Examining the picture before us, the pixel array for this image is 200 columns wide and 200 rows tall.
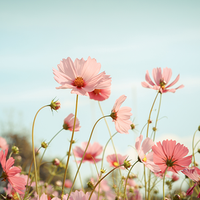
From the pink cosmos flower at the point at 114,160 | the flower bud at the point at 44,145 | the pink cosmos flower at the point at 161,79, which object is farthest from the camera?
the pink cosmos flower at the point at 114,160

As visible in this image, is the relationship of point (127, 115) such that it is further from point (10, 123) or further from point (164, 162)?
point (10, 123)

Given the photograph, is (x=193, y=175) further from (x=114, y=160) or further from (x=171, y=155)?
(x=114, y=160)

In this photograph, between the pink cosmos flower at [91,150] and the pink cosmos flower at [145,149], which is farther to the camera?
the pink cosmos flower at [91,150]

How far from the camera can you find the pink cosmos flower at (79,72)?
0.62 meters

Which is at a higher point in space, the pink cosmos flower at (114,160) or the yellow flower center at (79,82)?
the yellow flower center at (79,82)

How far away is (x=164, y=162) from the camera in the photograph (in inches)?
25.7

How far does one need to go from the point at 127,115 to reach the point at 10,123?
3.26m

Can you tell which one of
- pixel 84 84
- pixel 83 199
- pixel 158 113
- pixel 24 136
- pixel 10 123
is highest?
pixel 84 84

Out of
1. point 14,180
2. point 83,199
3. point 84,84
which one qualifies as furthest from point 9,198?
point 84,84

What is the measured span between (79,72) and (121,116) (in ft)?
0.59

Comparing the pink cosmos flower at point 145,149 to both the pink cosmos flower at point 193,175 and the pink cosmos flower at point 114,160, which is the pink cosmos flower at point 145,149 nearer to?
the pink cosmos flower at point 193,175

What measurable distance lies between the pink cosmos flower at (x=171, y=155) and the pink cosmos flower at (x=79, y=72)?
9.5 inches

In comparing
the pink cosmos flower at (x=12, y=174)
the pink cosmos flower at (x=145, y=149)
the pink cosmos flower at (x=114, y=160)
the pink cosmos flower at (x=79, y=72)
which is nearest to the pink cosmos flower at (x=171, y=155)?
the pink cosmos flower at (x=145, y=149)

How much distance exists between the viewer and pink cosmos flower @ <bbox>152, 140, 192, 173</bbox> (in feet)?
2.07
